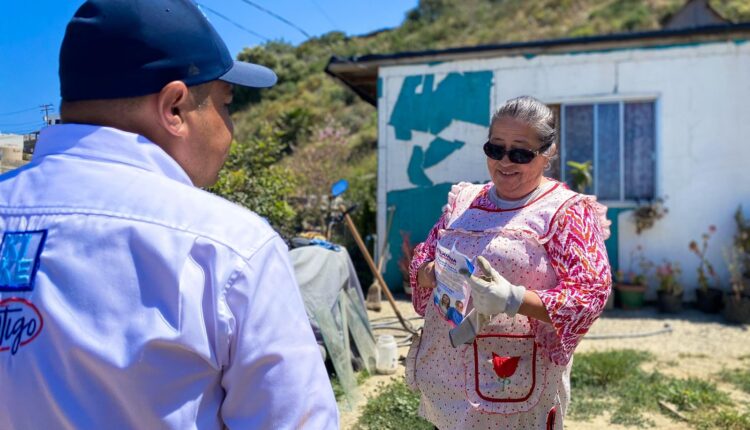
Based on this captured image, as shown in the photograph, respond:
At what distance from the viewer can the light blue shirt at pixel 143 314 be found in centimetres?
77

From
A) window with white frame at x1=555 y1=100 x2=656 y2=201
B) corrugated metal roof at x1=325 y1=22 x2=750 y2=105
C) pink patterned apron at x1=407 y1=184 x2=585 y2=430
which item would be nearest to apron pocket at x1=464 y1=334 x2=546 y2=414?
pink patterned apron at x1=407 y1=184 x2=585 y2=430

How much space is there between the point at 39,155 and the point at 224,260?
14.3 inches

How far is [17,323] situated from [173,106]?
0.37m

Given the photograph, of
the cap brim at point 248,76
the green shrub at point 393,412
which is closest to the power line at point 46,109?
the cap brim at point 248,76

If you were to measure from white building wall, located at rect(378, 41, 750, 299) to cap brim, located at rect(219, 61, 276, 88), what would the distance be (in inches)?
266

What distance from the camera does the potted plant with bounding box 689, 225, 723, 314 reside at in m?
7.27

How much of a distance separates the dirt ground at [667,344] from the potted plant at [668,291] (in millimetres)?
118

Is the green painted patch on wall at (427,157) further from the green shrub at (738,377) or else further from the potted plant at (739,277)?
the green shrub at (738,377)

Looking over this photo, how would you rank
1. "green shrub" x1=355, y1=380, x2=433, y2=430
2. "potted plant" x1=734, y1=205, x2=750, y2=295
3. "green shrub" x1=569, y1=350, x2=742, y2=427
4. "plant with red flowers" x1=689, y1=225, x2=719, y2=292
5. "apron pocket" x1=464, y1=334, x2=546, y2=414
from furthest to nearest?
"plant with red flowers" x1=689, y1=225, x2=719, y2=292, "potted plant" x1=734, y1=205, x2=750, y2=295, "green shrub" x1=569, y1=350, x2=742, y2=427, "green shrub" x1=355, y1=380, x2=433, y2=430, "apron pocket" x1=464, y1=334, x2=546, y2=414

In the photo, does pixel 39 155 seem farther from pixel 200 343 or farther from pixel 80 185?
pixel 200 343

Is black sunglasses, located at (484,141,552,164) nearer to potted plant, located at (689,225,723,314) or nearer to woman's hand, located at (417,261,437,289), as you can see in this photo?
woman's hand, located at (417,261,437,289)

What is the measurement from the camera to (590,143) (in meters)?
8.00

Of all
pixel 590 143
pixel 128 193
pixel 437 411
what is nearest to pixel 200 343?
pixel 128 193

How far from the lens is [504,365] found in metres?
2.03
